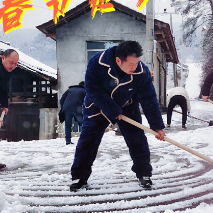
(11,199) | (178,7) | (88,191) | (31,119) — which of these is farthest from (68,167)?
(178,7)

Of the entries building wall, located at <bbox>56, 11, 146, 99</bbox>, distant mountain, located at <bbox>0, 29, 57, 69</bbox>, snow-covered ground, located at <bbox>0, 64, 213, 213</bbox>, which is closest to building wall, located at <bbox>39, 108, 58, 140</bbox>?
building wall, located at <bbox>56, 11, 146, 99</bbox>

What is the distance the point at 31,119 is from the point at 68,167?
12.1 meters

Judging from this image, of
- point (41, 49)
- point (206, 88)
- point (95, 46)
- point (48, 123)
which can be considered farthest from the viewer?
point (41, 49)

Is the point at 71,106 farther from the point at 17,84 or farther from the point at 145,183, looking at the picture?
the point at 17,84

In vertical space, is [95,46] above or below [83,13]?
below

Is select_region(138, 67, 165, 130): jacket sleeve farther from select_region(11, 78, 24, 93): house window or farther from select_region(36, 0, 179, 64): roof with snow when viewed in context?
select_region(11, 78, 24, 93): house window

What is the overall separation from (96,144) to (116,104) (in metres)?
0.55

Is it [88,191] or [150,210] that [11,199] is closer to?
[88,191]

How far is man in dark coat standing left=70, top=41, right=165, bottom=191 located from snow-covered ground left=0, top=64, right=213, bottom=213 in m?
0.26

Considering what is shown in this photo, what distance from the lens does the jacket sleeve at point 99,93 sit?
316 centimetres

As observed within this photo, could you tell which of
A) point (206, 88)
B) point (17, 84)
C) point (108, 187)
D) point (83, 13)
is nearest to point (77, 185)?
point (108, 187)

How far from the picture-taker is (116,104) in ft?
10.4

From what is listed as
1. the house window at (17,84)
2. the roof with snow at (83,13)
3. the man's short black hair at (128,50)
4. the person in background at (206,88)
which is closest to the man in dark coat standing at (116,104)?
the man's short black hair at (128,50)

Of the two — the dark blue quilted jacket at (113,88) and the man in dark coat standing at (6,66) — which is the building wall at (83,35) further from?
the dark blue quilted jacket at (113,88)
